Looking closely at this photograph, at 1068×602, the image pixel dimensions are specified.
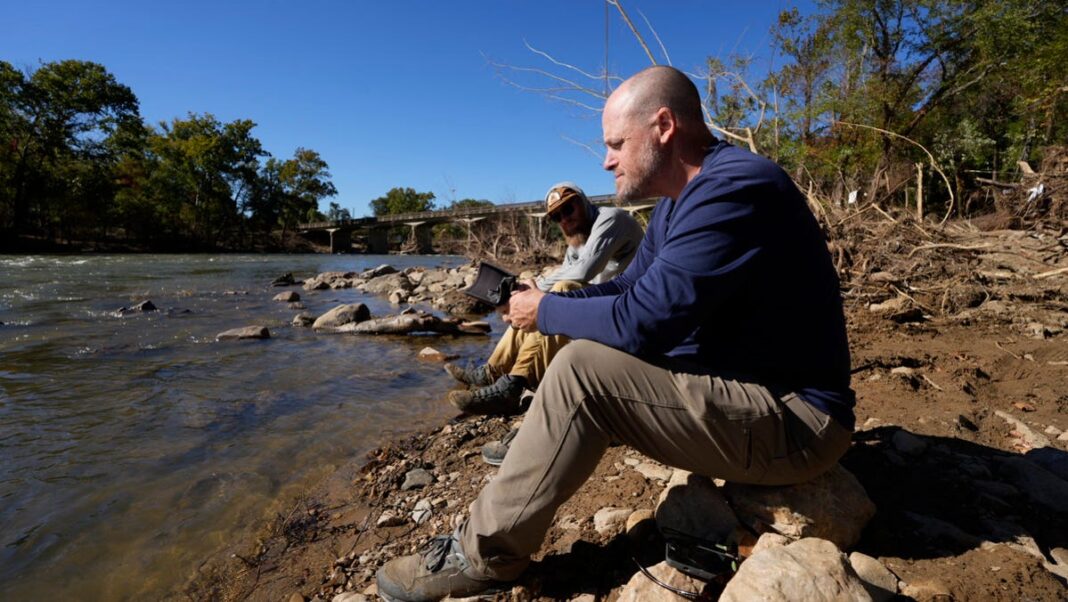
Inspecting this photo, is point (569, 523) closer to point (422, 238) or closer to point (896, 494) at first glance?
point (896, 494)

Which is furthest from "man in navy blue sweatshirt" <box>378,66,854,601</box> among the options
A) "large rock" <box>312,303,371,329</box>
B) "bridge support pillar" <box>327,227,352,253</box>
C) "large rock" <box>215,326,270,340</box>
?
"bridge support pillar" <box>327,227,352,253</box>

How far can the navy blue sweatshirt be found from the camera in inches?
49.8

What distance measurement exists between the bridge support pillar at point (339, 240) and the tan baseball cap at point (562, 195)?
5022 centimetres

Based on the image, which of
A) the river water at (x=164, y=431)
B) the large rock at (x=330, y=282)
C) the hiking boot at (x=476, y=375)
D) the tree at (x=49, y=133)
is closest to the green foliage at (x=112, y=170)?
the tree at (x=49, y=133)

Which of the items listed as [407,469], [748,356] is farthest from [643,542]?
[407,469]

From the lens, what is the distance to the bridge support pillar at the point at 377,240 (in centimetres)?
5138

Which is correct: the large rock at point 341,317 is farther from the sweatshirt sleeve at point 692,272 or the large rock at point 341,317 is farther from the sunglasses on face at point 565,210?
the sweatshirt sleeve at point 692,272

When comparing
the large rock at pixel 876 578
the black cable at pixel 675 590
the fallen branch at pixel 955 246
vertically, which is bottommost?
the black cable at pixel 675 590

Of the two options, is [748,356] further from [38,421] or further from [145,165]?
[145,165]

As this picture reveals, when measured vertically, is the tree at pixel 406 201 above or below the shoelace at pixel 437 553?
above

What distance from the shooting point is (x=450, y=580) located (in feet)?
4.73

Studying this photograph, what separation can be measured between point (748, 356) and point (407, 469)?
6.26 ft

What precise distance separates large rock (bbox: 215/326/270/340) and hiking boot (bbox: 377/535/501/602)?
5457 millimetres

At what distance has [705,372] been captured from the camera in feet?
4.40
